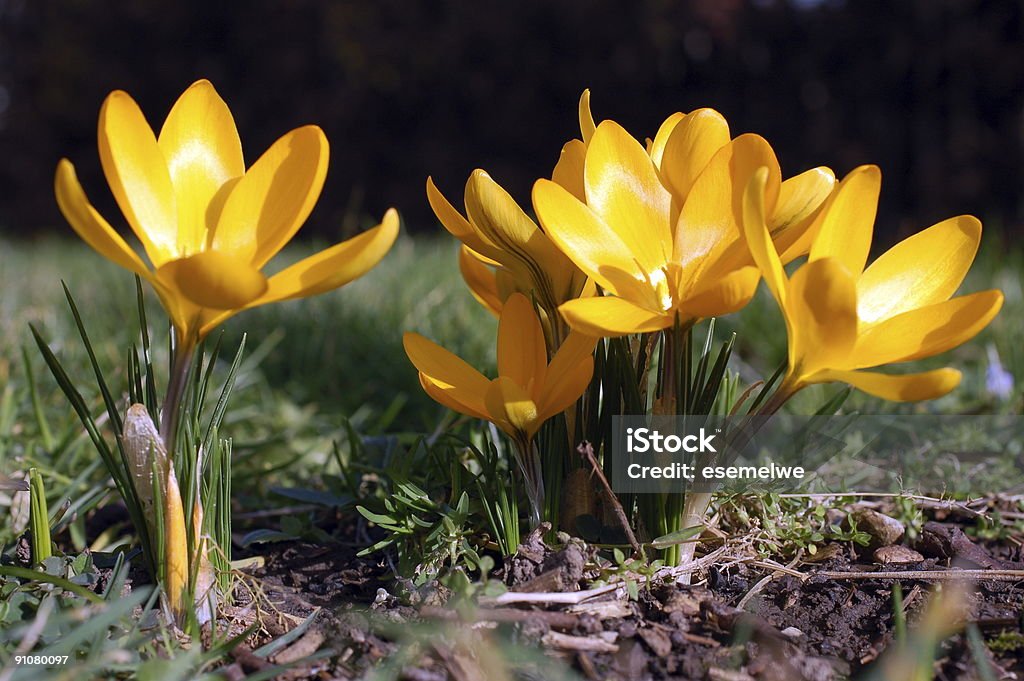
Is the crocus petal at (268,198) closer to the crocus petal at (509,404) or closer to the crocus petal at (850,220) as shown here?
the crocus petal at (509,404)

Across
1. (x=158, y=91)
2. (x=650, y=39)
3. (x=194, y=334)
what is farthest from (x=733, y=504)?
(x=158, y=91)

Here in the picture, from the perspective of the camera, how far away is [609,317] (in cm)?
83

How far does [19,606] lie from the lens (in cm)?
95

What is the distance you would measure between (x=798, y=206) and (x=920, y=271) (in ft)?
0.48

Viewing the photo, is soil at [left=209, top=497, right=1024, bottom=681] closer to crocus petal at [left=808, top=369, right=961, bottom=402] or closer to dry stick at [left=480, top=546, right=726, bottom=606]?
dry stick at [left=480, top=546, right=726, bottom=606]

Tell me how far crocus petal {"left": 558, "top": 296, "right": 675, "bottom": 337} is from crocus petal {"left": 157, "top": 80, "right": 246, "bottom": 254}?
0.37 metres

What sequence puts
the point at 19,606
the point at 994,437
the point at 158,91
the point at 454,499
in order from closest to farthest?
the point at 19,606
the point at 454,499
the point at 994,437
the point at 158,91

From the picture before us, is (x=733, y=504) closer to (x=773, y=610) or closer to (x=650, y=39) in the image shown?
(x=773, y=610)

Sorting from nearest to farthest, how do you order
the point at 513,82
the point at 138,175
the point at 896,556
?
1. the point at 138,175
2. the point at 896,556
3. the point at 513,82

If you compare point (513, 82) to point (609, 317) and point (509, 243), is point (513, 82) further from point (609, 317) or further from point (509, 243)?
point (609, 317)

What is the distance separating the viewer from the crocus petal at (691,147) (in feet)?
3.17

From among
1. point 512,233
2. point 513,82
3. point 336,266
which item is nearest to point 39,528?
point 336,266

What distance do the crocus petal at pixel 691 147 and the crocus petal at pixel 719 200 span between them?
3 centimetres

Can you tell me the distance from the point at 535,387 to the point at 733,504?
1.09 feet
